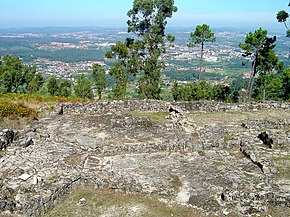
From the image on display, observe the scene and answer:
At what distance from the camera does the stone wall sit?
71.4ft

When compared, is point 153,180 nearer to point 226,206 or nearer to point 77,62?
point 226,206

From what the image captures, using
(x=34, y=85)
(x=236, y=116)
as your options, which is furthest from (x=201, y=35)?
→ (x=34, y=85)

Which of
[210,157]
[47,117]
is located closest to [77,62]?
[47,117]

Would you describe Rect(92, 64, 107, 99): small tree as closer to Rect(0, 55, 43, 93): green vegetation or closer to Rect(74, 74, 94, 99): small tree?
Rect(74, 74, 94, 99): small tree

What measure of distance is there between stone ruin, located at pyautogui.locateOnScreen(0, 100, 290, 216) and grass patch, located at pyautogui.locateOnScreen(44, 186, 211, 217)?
30 cm

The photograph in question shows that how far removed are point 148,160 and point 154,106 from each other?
915 centimetres

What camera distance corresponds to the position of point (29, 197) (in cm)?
1040

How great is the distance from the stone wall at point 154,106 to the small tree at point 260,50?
378 inches

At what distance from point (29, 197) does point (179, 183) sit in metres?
5.35

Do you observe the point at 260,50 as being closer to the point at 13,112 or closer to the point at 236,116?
the point at 236,116

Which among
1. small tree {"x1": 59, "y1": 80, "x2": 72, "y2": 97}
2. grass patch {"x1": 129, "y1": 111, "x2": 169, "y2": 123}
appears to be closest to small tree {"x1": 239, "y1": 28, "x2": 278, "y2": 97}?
A: grass patch {"x1": 129, "y1": 111, "x2": 169, "y2": 123}

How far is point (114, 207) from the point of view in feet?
35.1

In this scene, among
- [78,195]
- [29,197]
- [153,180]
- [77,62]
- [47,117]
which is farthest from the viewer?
[77,62]

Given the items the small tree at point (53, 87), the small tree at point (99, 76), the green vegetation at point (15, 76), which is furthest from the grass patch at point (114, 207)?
the small tree at point (53, 87)
